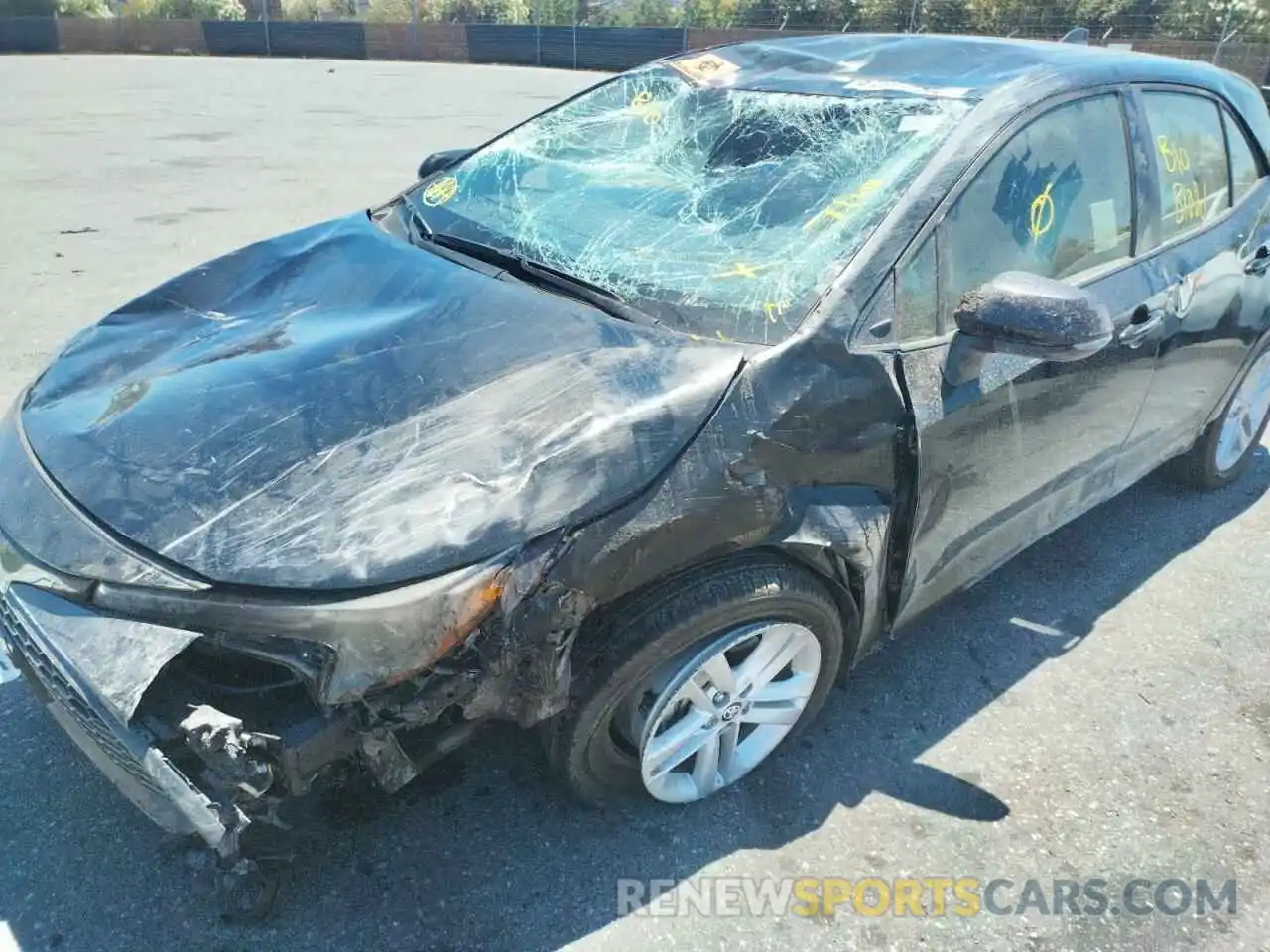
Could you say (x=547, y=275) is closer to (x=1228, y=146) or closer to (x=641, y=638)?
(x=641, y=638)

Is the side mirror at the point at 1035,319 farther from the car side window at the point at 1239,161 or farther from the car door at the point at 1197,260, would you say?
the car side window at the point at 1239,161

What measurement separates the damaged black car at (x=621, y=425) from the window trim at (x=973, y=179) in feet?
0.04

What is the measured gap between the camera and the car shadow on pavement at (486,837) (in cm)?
208

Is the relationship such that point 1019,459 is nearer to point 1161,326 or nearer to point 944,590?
point 944,590

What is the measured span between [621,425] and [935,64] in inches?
63.7

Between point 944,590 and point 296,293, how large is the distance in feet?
6.55

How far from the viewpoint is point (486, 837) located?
2.31 m

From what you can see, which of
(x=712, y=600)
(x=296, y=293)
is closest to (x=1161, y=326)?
(x=712, y=600)

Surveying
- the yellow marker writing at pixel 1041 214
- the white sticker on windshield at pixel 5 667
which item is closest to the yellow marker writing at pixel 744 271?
the yellow marker writing at pixel 1041 214

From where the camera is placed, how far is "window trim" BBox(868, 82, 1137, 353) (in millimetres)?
2279

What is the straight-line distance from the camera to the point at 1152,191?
9.58 feet

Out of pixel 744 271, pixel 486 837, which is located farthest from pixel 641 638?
pixel 744 271

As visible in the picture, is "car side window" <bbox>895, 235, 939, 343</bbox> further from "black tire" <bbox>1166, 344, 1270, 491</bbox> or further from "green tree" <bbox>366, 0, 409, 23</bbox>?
"green tree" <bbox>366, 0, 409, 23</bbox>

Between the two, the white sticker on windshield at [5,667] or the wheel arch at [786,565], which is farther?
the white sticker on windshield at [5,667]
